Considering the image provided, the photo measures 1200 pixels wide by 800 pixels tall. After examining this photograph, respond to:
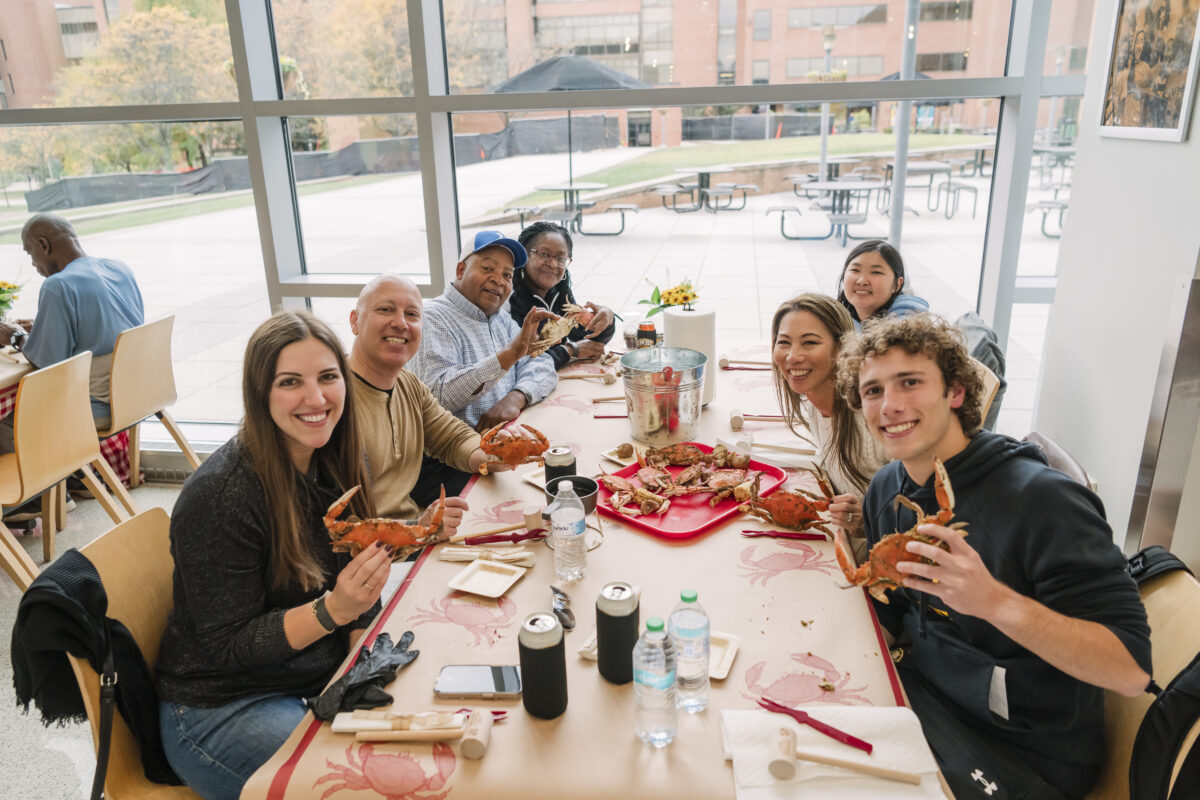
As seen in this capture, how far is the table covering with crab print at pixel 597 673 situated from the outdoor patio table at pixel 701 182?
2.13 m

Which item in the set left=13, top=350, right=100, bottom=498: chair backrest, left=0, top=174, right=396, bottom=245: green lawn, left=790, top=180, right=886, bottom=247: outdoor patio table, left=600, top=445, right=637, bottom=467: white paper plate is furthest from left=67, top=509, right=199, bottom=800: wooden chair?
left=790, top=180, right=886, bottom=247: outdoor patio table

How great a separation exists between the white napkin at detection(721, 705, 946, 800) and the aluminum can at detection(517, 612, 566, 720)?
26cm

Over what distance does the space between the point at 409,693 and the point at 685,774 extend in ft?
1.56

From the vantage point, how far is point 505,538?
1828mm

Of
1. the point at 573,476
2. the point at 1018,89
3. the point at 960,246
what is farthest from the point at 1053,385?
the point at 573,476

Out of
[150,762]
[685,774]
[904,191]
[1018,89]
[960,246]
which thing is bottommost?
[150,762]

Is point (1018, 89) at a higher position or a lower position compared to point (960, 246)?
higher

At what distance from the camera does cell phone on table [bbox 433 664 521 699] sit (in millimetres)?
1289

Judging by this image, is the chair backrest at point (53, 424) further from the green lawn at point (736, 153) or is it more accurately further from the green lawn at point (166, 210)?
the green lawn at point (736, 153)

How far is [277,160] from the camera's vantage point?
12.0 feet

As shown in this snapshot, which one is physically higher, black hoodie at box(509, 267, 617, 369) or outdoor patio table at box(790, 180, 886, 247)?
outdoor patio table at box(790, 180, 886, 247)

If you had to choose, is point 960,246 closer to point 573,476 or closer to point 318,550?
point 573,476

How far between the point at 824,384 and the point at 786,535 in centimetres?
50

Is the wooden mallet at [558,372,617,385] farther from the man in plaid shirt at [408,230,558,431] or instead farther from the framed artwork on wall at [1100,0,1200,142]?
the framed artwork on wall at [1100,0,1200,142]
